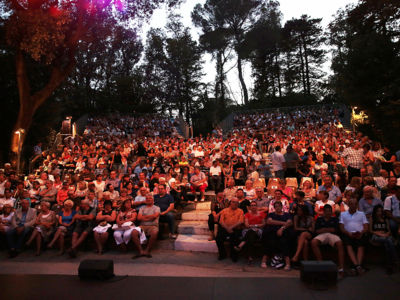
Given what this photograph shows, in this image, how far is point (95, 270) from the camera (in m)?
5.19

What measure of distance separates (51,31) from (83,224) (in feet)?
29.1

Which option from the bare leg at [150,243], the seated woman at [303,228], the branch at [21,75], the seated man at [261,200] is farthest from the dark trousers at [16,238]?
the branch at [21,75]

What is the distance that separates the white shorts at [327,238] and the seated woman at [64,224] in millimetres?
5138

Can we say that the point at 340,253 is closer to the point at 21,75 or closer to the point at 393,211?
the point at 393,211

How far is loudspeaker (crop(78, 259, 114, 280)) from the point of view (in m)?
5.18

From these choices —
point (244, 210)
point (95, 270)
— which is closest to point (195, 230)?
point (244, 210)

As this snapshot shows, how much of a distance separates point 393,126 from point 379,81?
3408 millimetres

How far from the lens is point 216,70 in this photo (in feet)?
124

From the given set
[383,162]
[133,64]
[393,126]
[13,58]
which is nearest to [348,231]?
[383,162]

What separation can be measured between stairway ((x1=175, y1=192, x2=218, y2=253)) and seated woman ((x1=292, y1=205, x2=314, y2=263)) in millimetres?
1795

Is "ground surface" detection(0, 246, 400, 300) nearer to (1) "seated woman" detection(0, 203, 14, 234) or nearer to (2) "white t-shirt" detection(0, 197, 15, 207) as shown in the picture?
(1) "seated woman" detection(0, 203, 14, 234)

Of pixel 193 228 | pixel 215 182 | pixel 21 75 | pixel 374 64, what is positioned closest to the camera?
pixel 193 228

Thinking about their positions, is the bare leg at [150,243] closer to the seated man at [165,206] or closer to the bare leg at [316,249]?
the seated man at [165,206]

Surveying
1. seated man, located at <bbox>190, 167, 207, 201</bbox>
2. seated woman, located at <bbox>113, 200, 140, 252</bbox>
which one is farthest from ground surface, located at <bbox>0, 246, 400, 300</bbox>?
seated man, located at <bbox>190, 167, 207, 201</bbox>
